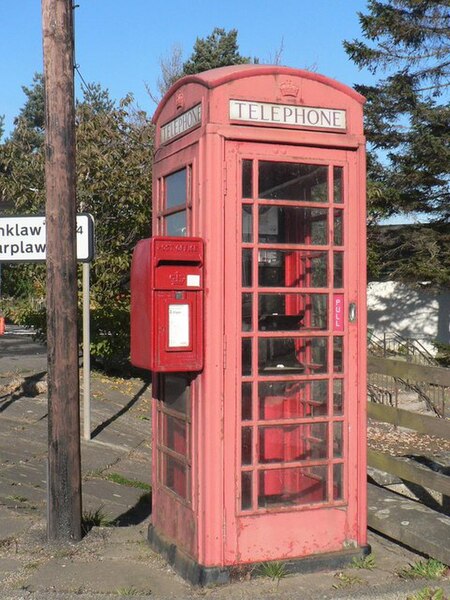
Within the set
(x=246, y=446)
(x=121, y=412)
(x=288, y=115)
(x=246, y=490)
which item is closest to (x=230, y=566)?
(x=246, y=490)

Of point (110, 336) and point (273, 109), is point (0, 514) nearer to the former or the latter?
point (273, 109)

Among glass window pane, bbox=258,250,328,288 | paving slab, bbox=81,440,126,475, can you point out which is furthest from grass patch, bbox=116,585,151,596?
paving slab, bbox=81,440,126,475

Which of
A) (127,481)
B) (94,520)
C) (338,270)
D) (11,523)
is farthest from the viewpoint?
(127,481)

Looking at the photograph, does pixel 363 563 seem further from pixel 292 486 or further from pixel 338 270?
pixel 338 270

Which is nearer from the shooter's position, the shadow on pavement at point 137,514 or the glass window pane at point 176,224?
the glass window pane at point 176,224

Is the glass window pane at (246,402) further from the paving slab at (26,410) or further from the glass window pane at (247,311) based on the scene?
the paving slab at (26,410)

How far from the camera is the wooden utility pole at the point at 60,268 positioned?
5.44 m

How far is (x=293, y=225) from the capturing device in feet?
16.6

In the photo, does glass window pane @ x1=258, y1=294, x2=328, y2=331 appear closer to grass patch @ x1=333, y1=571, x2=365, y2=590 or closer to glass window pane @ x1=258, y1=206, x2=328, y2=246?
glass window pane @ x1=258, y1=206, x2=328, y2=246

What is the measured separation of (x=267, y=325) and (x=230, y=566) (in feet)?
4.89

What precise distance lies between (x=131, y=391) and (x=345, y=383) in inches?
333

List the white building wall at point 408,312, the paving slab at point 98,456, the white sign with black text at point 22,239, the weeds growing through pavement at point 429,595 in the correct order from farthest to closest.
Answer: the white building wall at point 408,312 < the paving slab at point 98,456 < the white sign with black text at point 22,239 < the weeds growing through pavement at point 429,595

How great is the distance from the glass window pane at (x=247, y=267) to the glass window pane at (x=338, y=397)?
87 centimetres

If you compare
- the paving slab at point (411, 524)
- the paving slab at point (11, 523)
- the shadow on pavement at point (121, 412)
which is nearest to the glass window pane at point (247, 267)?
the paving slab at point (411, 524)
